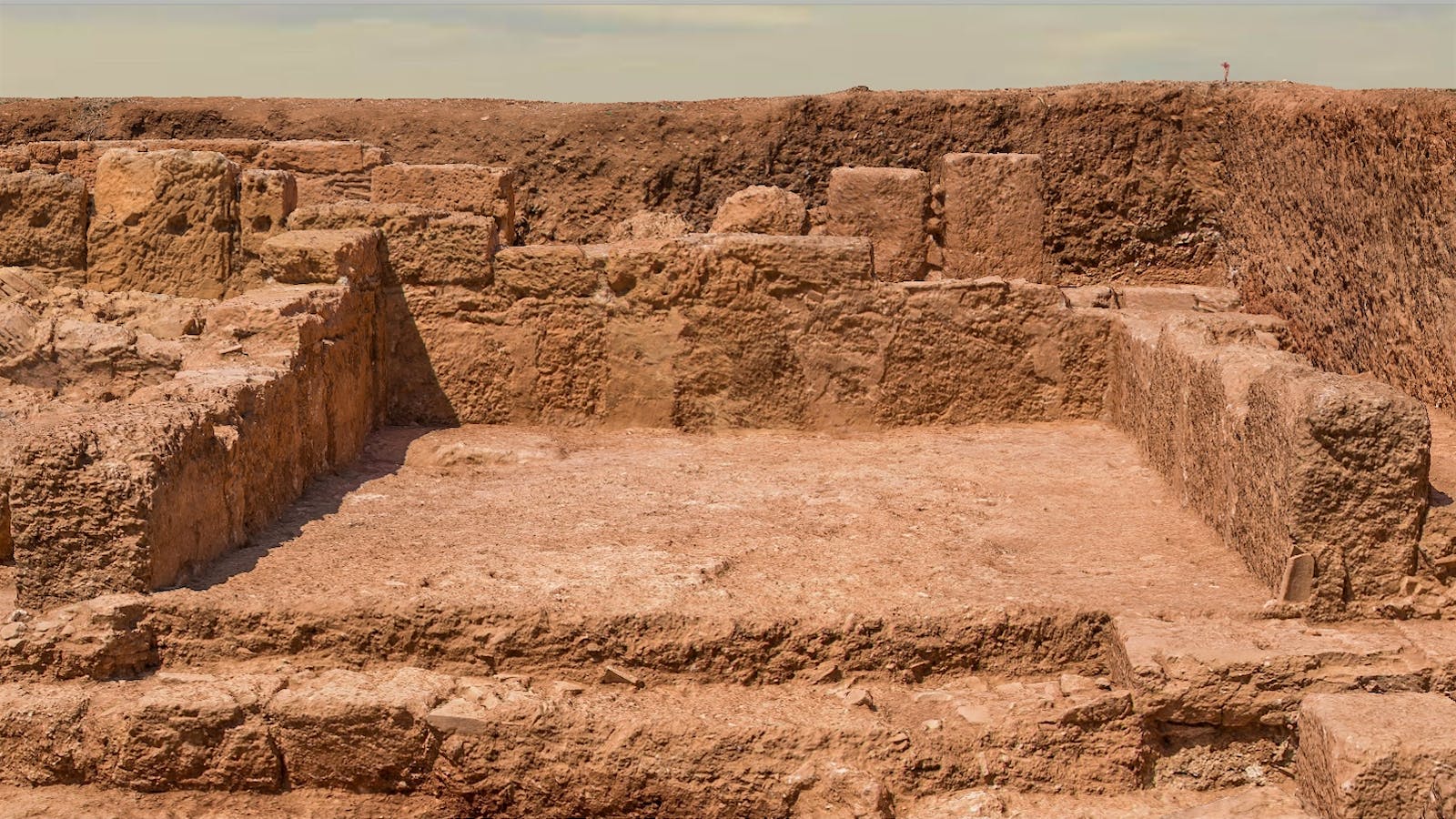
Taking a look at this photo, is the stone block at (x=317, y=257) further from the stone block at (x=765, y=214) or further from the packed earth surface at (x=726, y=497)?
the stone block at (x=765, y=214)

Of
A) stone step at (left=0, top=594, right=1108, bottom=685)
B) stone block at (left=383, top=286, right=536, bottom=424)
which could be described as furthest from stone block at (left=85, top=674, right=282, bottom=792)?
stone block at (left=383, top=286, right=536, bottom=424)

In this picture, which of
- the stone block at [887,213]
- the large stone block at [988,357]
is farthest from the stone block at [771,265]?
the stone block at [887,213]

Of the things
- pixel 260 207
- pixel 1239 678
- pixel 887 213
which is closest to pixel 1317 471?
pixel 1239 678

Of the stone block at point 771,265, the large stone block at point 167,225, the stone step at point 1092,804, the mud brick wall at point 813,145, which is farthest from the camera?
the mud brick wall at point 813,145

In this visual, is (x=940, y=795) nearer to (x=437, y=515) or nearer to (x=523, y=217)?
(x=437, y=515)

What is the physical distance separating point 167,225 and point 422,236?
3.72ft

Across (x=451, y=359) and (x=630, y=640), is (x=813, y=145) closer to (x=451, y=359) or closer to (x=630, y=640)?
(x=451, y=359)

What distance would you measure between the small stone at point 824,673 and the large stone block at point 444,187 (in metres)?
3.78

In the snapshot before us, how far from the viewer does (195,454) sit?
14.9 feet

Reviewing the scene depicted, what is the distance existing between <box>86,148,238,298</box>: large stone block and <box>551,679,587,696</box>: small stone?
329 centimetres

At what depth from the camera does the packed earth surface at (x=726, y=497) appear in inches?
Result: 164

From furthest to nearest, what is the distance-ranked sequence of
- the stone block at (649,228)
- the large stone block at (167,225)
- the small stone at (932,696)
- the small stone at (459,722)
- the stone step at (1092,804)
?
the stone block at (649,228) → the large stone block at (167,225) → the small stone at (932,696) → the small stone at (459,722) → the stone step at (1092,804)

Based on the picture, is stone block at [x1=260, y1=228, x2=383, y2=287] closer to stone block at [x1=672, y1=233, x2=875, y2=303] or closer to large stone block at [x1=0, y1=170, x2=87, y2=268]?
large stone block at [x1=0, y1=170, x2=87, y2=268]

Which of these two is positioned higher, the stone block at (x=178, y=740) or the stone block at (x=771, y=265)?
the stone block at (x=771, y=265)
